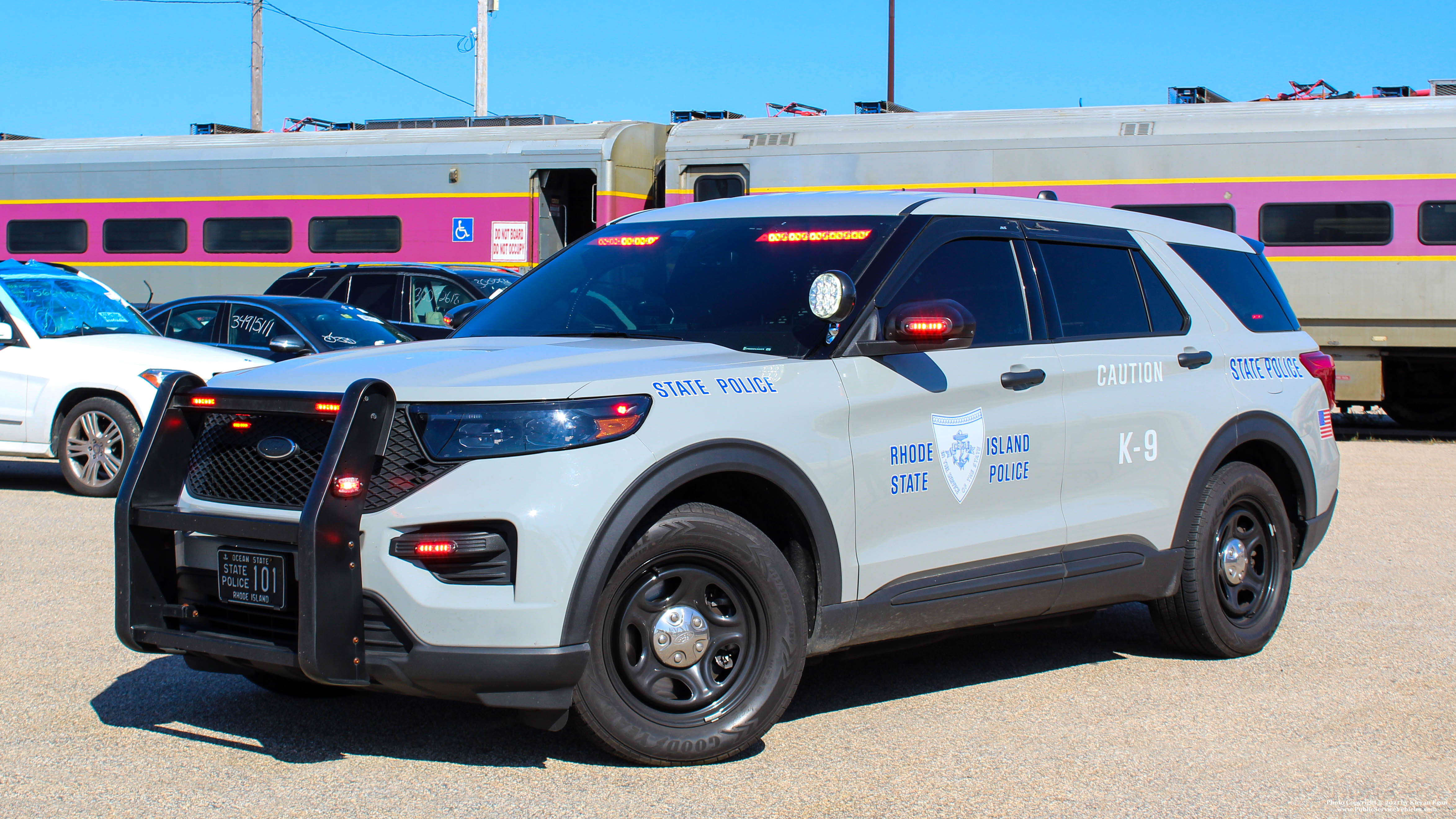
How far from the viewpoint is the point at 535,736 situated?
14.8ft

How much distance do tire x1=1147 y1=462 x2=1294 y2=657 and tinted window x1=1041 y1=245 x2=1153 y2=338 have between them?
0.78 meters

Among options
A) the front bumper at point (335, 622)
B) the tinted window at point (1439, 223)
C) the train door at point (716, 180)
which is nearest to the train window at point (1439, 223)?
the tinted window at point (1439, 223)

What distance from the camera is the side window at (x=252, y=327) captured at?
38.9 feet

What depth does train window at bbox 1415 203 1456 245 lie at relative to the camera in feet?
47.8

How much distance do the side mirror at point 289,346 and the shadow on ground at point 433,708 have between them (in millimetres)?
4595

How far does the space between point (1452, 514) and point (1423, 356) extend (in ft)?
20.0

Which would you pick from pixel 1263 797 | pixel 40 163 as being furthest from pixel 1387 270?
pixel 40 163

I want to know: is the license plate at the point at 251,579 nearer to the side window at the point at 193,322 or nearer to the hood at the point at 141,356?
the hood at the point at 141,356

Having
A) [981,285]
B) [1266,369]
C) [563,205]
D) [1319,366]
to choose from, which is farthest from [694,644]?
[563,205]

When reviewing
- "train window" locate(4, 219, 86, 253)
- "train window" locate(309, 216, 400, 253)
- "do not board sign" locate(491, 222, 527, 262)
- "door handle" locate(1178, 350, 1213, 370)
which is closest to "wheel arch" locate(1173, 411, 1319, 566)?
"door handle" locate(1178, 350, 1213, 370)

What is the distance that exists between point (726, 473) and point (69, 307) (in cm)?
828

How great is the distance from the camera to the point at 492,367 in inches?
160

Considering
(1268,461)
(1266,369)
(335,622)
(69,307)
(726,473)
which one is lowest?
(335,622)

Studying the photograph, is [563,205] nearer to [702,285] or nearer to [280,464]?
[702,285]
